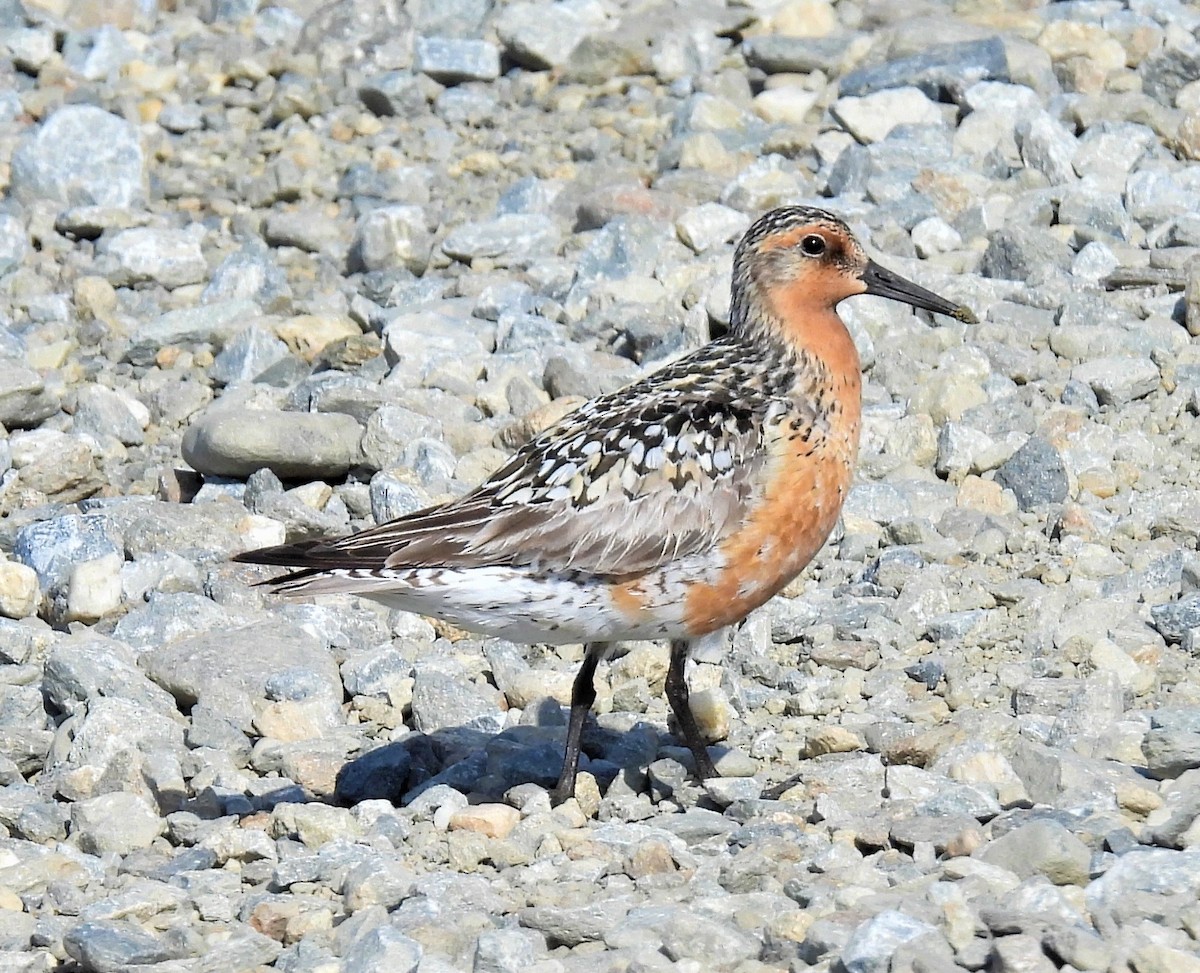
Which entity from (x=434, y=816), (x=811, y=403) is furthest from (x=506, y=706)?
(x=811, y=403)

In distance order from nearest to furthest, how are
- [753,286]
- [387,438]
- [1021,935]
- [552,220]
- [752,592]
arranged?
[1021,935] → [752,592] → [753,286] → [387,438] → [552,220]

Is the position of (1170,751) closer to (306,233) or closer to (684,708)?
(684,708)

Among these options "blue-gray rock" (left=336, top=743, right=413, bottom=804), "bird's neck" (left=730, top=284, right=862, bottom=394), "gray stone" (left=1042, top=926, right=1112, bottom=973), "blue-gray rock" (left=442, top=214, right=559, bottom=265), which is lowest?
"blue-gray rock" (left=336, top=743, right=413, bottom=804)

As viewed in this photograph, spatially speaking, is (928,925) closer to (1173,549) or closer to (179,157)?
(1173,549)

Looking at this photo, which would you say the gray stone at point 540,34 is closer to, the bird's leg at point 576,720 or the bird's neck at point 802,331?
the bird's neck at point 802,331

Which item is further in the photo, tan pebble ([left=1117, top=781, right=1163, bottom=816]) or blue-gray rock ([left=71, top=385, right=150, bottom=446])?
blue-gray rock ([left=71, top=385, right=150, bottom=446])

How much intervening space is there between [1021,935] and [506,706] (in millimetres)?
3312

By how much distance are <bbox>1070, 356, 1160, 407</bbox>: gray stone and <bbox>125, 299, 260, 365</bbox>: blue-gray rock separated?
5261 mm

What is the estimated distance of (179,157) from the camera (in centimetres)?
1563

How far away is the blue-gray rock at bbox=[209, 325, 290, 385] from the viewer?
1191 centimetres

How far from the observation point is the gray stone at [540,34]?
16172 millimetres

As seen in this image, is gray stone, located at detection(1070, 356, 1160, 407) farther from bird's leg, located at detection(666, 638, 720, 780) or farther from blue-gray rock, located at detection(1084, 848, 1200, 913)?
blue-gray rock, located at detection(1084, 848, 1200, 913)

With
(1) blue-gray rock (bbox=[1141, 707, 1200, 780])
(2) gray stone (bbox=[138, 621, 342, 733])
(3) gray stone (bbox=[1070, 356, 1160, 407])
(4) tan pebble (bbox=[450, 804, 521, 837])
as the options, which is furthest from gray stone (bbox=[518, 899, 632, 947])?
(3) gray stone (bbox=[1070, 356, 1160, 407])

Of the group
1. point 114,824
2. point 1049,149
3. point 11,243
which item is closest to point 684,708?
point 114,824
